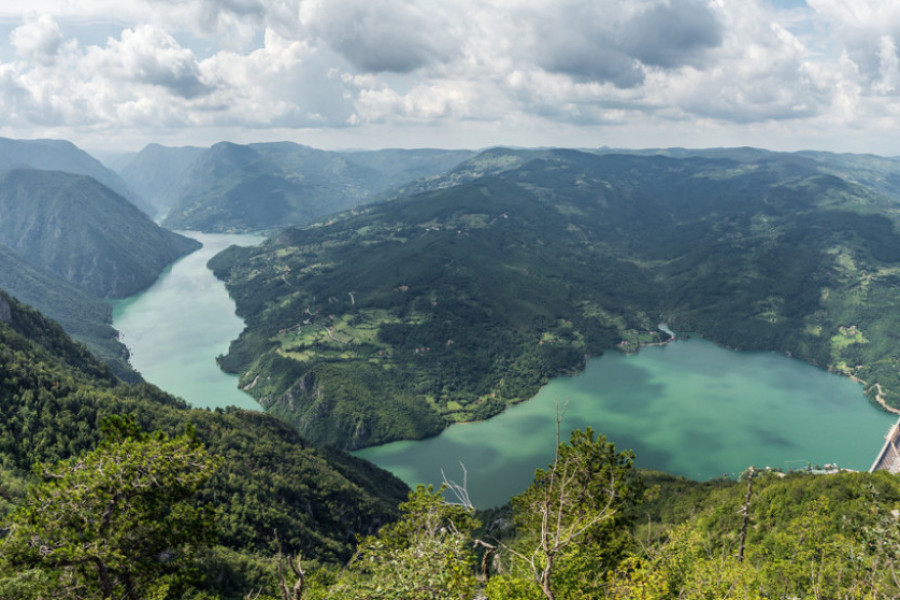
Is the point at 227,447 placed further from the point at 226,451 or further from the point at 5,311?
the point at 5,311

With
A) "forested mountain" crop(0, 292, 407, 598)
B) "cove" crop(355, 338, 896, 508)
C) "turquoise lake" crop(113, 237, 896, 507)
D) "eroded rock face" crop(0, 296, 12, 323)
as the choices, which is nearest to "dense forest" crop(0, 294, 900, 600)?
"forested mountain" crop(0, 292, 407, 598)

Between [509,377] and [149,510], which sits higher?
[149,510]

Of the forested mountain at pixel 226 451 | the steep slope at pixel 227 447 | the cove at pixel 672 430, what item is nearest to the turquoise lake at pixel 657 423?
the cove at pixel 672 430

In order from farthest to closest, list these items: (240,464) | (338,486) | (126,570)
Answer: (338,486), (240,464), (126,570)

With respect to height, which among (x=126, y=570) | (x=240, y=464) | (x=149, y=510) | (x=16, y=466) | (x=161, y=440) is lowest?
(x=240, y=464)

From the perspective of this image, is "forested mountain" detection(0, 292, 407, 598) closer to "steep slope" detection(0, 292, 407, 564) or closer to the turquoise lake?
"steep slope" detection(0, 292, 407, 564)

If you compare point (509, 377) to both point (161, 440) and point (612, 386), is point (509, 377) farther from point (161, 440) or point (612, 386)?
point (161, 440)

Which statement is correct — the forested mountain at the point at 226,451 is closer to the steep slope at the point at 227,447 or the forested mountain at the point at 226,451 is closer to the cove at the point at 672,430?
the steep slope at the point at 227,447

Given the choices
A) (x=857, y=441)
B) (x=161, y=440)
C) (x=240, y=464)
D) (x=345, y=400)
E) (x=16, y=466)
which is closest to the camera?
(x=161, y=440)

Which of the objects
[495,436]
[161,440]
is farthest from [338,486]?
[161,440]
